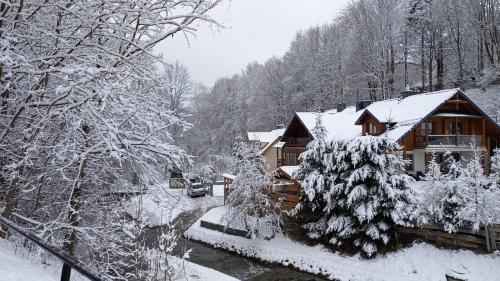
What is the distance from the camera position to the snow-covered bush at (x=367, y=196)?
1628 cm

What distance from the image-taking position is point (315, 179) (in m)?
18.8

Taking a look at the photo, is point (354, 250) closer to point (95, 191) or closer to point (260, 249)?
point (260, 249)

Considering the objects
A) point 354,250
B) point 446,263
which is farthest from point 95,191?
point 446,263

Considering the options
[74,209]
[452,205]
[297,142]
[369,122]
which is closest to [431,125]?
[369,122]

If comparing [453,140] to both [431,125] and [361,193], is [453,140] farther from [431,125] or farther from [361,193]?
[361,193]

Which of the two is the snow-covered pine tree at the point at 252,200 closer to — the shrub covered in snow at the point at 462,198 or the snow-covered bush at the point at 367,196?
the snow-covered bush at the point at 367,196

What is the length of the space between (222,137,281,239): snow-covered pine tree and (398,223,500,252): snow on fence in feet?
24.2

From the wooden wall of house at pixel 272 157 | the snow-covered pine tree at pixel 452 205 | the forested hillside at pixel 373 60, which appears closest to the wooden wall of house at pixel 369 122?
the snow-covered pine tree at pixel 452 205

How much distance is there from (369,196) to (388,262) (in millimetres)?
3044

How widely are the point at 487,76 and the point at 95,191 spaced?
3523cm

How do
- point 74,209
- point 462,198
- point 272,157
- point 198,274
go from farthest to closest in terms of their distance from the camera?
point 272,157 < point 462,198 < point 198,274 < point 74,209

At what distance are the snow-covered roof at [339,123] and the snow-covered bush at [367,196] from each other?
9.54m

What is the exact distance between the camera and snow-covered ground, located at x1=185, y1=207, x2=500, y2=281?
1409 centimetres

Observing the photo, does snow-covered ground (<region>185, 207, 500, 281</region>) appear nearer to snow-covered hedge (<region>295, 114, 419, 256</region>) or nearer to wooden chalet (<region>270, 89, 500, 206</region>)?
snow-covered hedge (<region>295, 114, 419, 256</region>)
